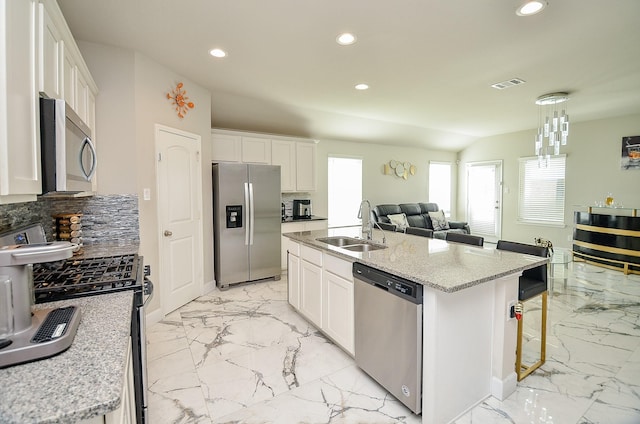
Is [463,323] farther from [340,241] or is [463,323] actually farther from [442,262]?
[340,241]

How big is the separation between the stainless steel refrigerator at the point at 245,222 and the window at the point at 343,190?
1.86 meters

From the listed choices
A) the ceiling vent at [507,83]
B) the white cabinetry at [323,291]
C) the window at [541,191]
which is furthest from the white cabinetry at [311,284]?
the window at [541,191]

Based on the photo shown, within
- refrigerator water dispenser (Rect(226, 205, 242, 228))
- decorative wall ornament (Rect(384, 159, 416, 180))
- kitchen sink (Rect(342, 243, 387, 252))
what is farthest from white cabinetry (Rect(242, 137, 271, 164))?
decorative wall ornament (Rect(384, 159, 416, 180))

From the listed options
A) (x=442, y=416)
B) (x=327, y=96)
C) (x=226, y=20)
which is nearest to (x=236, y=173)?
(x=327, y=96)

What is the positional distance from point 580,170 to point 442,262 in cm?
571

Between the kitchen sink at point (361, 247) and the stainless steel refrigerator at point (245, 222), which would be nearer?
the kitchen sink at point (361, 247)

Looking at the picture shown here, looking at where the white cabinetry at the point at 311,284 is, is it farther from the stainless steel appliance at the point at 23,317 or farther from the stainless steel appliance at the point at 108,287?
the stainless steel appliance at the point at 23,317

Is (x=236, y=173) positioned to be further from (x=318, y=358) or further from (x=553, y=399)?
(x=553, y=399)

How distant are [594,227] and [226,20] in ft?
20.5

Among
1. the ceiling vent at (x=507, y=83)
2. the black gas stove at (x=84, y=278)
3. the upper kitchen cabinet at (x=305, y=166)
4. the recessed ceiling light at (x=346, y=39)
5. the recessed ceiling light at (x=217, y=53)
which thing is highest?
the ceiling vent at (x=507, y=83)

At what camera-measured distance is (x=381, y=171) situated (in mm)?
6898

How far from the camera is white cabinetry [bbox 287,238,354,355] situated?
7.77 feet

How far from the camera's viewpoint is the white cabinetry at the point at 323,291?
2370mm

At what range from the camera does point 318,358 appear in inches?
97.3
